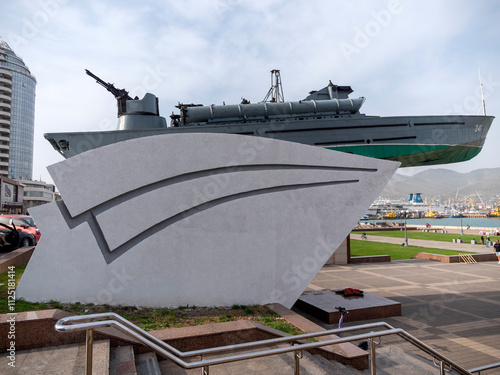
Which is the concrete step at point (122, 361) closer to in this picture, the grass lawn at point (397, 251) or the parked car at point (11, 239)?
the parked car at point (11, 239)

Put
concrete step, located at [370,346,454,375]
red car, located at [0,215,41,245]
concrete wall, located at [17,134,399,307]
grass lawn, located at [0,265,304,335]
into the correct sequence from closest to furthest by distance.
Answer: concrete step, located at [370,346,454,375], grass lawn, located at [0,265,304,335], concrete wall, located at [17,134,399,307], red car, located at [0,215,41,245]

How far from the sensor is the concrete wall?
7.87 meters

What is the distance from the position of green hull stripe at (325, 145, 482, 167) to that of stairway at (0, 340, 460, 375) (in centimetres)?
1021

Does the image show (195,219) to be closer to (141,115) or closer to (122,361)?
(122,361)

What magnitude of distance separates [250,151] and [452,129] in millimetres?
11866

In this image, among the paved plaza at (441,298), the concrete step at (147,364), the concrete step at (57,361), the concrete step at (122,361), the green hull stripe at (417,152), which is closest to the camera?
the concrete step at (57,361)

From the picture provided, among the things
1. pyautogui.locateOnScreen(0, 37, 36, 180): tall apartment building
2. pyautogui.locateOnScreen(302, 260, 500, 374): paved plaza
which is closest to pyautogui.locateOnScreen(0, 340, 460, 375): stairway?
pyautogui.locateOnScreen(302, 260, 500, 374): paved plaza

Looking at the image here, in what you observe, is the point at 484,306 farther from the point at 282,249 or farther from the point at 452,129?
the point at 282,249

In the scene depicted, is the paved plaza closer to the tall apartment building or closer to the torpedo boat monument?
the torpedo boat monument

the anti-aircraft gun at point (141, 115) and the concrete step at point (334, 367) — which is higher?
the anti-aircraft gun at point (141, 115)

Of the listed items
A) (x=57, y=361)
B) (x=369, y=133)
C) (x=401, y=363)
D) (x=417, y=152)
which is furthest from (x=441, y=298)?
(x=57, y=361)

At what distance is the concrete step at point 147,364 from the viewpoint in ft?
16.2

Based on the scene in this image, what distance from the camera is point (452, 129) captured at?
606 inches

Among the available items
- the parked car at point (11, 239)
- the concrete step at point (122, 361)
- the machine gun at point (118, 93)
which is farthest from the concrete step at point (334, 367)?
the machine gun at point (118, 93)
